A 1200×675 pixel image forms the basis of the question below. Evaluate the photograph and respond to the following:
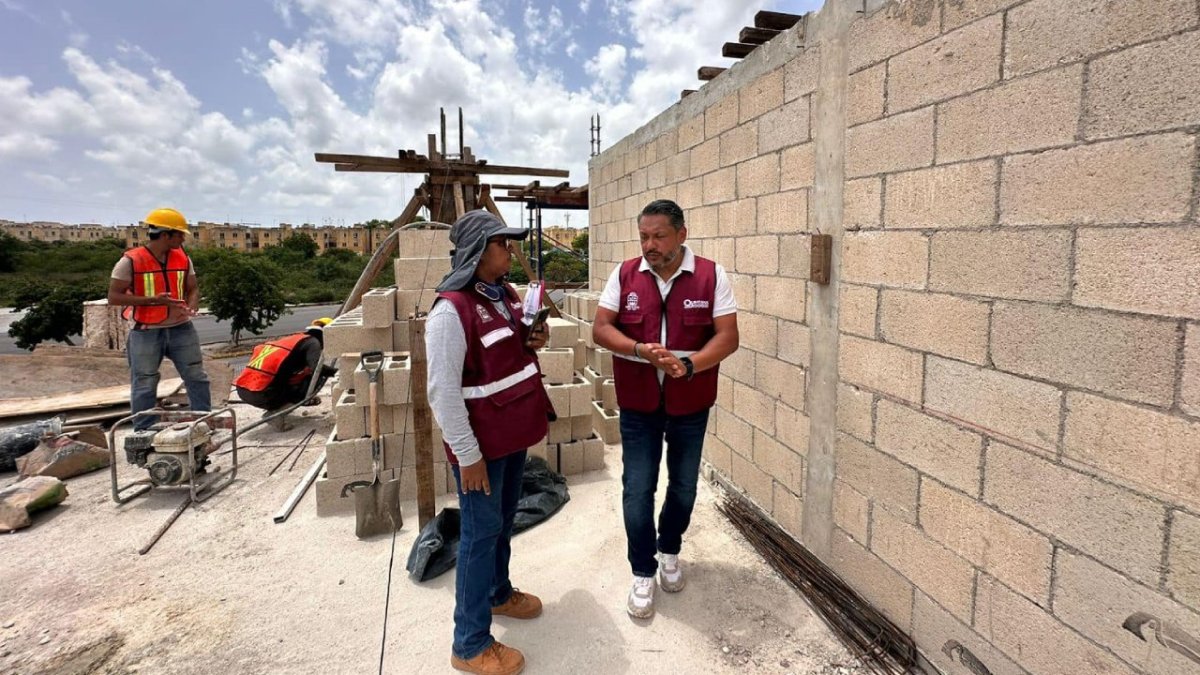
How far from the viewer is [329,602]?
287 centimetres

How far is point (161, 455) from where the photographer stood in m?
3.93

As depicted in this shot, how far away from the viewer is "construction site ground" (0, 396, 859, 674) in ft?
8.09

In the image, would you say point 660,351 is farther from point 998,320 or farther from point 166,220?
point 166,220

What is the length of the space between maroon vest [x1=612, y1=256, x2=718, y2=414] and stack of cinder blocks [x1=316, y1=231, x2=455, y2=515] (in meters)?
1.81

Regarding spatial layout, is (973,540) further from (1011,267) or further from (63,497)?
(63,497)

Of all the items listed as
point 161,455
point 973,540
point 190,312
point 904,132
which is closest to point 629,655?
point 973,540

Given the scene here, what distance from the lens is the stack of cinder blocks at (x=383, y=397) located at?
381 centimetres

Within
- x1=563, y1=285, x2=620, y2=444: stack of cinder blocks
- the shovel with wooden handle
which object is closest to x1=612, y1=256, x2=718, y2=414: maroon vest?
the shovel with wooden handle

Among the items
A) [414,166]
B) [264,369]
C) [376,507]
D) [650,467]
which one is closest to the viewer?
[650,467]

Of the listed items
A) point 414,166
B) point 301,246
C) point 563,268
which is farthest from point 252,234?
point 414,166

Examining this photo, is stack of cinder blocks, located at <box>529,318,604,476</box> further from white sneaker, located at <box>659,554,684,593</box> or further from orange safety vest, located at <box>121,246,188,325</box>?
orange safety vest, located at <box>121,246,188,325</box>

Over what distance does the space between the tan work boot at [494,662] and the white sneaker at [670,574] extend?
852mm

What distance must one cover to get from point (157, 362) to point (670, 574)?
179 inches

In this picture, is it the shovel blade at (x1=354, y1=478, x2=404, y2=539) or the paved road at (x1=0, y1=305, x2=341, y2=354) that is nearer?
the shovel blade at (x1=354, y1=478, x2=404, y2=539)
